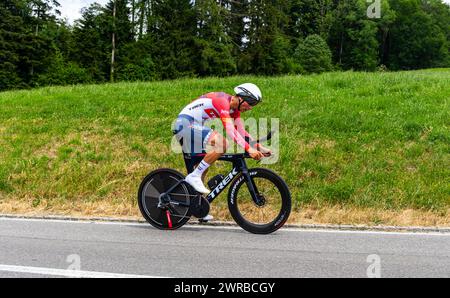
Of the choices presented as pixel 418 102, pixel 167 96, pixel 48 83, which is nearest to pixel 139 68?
pixel 48 83

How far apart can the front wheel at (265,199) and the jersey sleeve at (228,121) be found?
44 cm

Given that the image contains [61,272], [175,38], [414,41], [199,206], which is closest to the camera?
[61,272]

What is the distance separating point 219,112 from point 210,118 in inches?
15.2

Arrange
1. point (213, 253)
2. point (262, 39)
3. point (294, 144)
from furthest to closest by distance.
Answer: point (262, 39), point (294, 144), point (213, 253)

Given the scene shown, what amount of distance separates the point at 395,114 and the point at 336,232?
5.81m

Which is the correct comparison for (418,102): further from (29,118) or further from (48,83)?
(48,83)

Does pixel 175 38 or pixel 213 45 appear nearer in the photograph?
pixel 213 45

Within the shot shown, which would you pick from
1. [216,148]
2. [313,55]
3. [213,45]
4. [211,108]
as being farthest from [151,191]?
[313,55]

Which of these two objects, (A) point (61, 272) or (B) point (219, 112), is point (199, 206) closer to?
(B) point (219, 112)

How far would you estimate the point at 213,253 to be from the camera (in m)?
4.98

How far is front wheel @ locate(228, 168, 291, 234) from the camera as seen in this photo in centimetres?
554

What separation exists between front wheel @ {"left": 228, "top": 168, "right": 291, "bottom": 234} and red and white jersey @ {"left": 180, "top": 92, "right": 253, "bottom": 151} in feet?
1.63

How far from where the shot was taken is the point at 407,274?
13.9ft

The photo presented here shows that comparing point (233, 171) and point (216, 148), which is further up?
point (216, 148)
